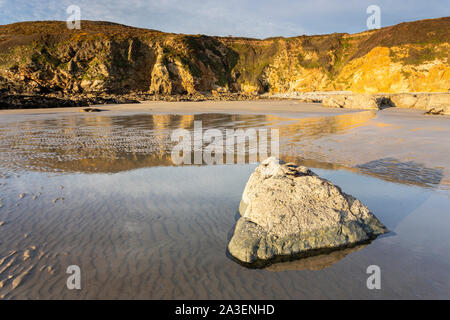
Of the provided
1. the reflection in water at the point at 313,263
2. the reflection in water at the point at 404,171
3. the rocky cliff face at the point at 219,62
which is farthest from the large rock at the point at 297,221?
the rocky cliff face at the point at 219,62

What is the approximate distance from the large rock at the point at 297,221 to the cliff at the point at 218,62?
38481 mm

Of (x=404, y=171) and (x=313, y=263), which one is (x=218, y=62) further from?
(x=313, y=263)

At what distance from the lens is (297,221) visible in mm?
3322

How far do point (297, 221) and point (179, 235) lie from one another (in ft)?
5.11

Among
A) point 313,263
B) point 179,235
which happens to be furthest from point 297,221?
point 179,235

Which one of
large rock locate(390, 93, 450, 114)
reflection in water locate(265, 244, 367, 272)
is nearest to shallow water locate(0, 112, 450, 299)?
reflection in water locate(265, 244, 367, 272)

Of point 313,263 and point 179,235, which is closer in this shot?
point 313,263

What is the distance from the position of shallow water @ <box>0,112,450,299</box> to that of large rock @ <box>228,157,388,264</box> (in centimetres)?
16

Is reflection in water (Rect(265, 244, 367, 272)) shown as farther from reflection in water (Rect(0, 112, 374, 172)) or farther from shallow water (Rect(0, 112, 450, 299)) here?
reflection in water (Rect(0, 112, 374, 172))

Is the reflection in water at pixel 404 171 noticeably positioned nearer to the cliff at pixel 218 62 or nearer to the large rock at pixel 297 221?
the large rock at pixel 297 221

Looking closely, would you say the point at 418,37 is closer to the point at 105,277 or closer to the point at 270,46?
the point at 270,46

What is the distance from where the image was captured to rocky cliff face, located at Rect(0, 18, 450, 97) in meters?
37.9
